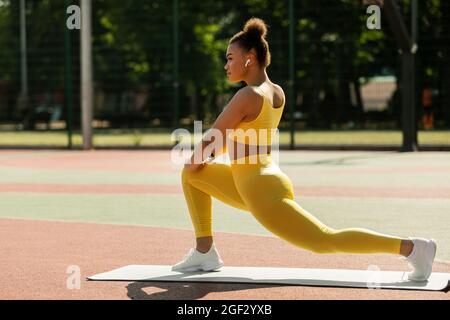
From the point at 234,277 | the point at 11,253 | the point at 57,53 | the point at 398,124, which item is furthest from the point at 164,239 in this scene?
the point at 57,53

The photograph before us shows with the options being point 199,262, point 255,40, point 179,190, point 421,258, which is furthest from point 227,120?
point 179,190

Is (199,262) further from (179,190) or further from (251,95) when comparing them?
(179,190)

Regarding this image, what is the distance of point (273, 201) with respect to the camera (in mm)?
5816

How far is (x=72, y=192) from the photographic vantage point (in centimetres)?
1268

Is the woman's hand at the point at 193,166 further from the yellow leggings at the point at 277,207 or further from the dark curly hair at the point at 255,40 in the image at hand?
the dark curly hair at the point at 255,40

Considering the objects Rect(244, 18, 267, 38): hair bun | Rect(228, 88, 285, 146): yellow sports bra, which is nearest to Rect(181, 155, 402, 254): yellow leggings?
Rect(228, 88, 285, 146): yellow sports bra

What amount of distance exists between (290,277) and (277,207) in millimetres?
629

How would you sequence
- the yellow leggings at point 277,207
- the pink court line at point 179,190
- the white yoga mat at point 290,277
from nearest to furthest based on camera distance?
1. the yellow leggings at point 277,207
2. the white yoga mat at point 290,277
3. the pink court line at point 179,190

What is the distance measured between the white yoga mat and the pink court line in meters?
5.33

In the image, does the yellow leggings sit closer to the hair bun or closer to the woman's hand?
the woman's hand

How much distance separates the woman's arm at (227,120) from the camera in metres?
5.93

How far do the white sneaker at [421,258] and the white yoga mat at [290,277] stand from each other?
0.19ft

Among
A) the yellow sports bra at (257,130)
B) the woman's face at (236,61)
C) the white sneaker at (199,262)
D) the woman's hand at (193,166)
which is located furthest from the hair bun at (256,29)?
the white sneaker at (199,262)

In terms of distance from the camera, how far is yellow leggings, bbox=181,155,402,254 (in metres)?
5.73
